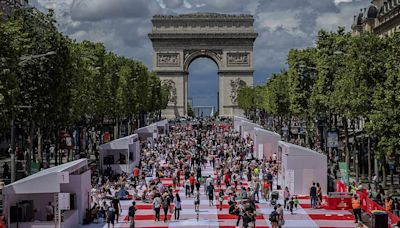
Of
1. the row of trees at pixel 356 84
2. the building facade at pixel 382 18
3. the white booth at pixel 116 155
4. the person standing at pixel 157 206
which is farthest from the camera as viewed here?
the building facade at pixel 382 18

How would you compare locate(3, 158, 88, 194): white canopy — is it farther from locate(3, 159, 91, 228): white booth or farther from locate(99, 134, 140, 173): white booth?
locate(99, 134, 140, 173): white booth

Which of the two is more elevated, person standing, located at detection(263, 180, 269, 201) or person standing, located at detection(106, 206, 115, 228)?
person standing, located at detection(263, 180, 269, 201)

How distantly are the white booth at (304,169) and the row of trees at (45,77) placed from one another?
50.9ft

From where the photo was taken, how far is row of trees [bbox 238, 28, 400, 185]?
42.1 metres

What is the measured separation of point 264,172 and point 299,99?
21.8 meters

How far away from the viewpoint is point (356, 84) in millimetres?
50375

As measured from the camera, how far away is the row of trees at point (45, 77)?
38.2m

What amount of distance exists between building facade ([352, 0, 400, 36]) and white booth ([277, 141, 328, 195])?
46270 millimetres

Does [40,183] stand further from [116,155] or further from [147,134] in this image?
[147,134]

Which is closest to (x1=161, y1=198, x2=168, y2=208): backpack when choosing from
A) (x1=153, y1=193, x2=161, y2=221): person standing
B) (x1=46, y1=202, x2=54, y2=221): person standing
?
(x1=153, y1=193, x2=161, y2=221): person standing

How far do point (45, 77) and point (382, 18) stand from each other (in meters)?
72.9

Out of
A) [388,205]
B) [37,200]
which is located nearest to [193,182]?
[388,205]

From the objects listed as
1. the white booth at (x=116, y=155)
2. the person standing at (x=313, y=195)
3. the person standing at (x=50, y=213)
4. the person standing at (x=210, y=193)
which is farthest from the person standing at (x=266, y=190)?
the person standing at (x=50, y=213)

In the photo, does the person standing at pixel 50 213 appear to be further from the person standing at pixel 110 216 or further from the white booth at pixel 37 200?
the person standing at pixel 110 216
